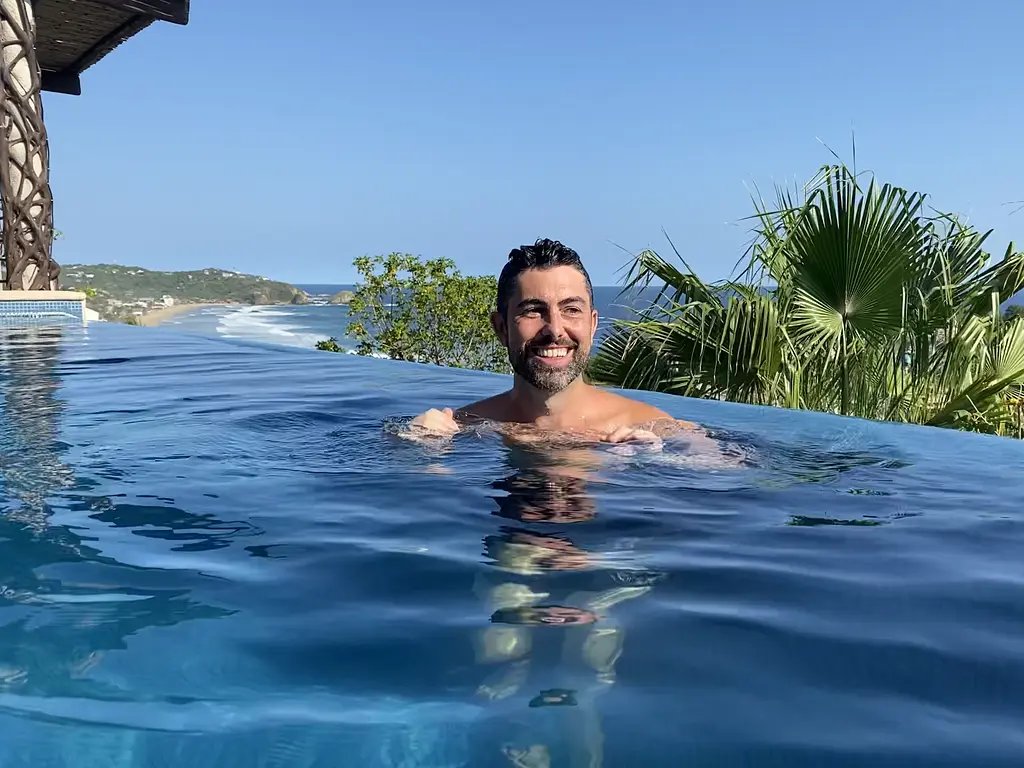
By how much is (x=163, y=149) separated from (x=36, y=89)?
4853 centimetres

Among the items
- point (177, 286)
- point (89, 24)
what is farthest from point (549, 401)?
point (177, 286)

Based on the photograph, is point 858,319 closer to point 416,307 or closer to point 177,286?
point 416,307

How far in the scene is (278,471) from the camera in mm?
3275

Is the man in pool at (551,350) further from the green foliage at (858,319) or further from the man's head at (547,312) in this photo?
the green foliage at (858,319)

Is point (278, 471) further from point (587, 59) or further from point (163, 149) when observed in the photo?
point (163, 149)

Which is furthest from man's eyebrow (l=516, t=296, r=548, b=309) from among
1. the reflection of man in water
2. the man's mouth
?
the reflection of man in water

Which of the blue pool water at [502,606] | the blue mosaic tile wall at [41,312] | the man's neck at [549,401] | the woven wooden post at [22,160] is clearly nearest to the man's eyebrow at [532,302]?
the man's neck at [549,401]

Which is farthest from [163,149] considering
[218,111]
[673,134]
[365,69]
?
A: [673,134]

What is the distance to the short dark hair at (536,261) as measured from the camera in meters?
3.42

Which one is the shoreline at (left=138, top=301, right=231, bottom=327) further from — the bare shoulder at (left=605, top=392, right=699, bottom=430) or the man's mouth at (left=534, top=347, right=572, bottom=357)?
the man's mouth at (left=534, top=347, right=572, bottom=357)

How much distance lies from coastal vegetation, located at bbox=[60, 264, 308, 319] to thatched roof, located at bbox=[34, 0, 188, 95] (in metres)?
46.7

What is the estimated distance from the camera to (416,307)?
589 inches

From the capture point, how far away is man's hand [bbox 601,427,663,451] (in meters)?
3.55

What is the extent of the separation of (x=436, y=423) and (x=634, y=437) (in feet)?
2.76
